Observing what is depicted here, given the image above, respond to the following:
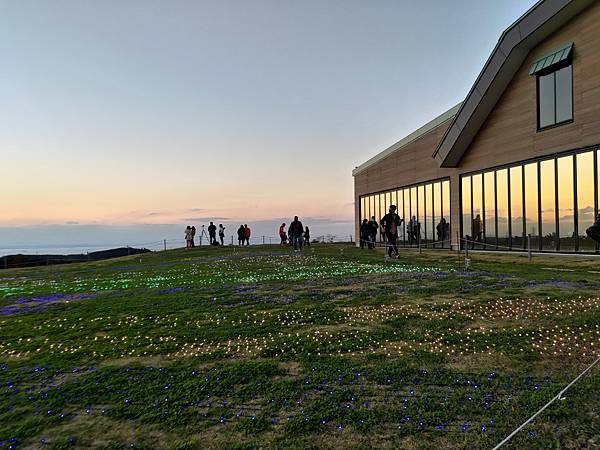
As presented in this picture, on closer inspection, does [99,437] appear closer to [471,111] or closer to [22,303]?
[22,303]

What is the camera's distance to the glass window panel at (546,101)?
648 inches

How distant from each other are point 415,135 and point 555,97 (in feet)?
32.0

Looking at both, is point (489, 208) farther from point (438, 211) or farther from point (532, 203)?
point (438, 211)

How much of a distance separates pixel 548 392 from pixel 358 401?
1.82 m

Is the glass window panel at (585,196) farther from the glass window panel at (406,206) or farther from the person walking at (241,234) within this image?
the person walking at (241,234)

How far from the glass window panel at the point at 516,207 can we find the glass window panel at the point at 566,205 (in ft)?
6.54

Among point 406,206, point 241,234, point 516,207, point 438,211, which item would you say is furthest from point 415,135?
point 241,234

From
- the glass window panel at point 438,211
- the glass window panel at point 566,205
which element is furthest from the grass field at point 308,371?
the glass window panel at point 438,211

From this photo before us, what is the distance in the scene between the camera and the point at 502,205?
1930 cm

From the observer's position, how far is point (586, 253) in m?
15.3

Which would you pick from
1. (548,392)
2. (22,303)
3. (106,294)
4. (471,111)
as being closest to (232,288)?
(106,294)

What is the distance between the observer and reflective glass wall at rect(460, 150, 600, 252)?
1508 cm

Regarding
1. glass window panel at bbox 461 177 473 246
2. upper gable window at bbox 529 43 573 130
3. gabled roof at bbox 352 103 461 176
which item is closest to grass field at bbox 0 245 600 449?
upper gable window at bbox 529 43 573 130

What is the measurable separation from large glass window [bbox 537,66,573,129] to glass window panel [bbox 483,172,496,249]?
3813 millimetres
